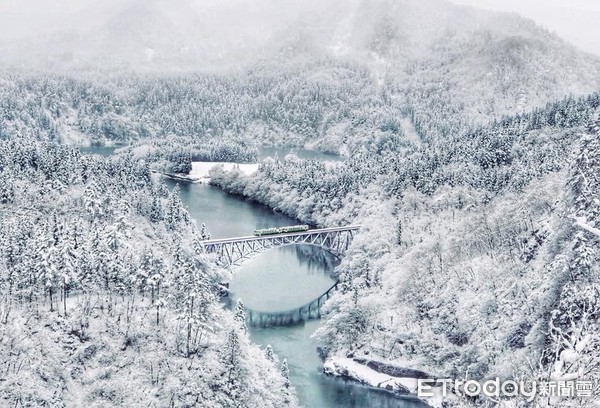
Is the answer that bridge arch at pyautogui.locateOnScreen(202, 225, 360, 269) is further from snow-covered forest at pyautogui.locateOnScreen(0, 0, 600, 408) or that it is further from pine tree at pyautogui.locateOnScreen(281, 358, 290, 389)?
pine tree at pyautogui.locateOnScreen(281, 358, 290, 389)

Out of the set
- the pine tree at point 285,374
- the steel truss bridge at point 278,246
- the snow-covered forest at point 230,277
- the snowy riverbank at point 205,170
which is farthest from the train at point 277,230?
the snowy riverbank at point 205,170

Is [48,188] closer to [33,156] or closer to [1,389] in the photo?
[33,156]

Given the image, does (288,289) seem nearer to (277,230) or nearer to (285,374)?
(277,230)

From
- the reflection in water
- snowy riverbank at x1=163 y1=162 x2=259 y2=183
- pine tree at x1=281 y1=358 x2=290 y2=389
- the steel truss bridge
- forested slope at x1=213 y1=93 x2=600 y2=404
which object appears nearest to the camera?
forested slope at x1=213 y1=93 x2=600 y2=404

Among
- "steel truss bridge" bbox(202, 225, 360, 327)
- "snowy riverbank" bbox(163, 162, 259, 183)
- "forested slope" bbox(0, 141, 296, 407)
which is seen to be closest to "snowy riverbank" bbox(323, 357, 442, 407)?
"forested slope" bbox(0, 141, 296, 407)

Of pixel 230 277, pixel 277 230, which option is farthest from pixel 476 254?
pixel 230 277

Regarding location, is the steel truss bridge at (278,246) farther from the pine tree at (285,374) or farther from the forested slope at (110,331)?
the pine tree at (285,374)

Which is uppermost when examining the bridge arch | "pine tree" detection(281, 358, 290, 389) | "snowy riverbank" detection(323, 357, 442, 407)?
the bridge arch

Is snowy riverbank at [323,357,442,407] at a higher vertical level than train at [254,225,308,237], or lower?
lower

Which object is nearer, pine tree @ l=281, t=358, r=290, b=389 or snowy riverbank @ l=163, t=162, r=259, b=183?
pine tree @ l=281, t=358, r=290, b=389
